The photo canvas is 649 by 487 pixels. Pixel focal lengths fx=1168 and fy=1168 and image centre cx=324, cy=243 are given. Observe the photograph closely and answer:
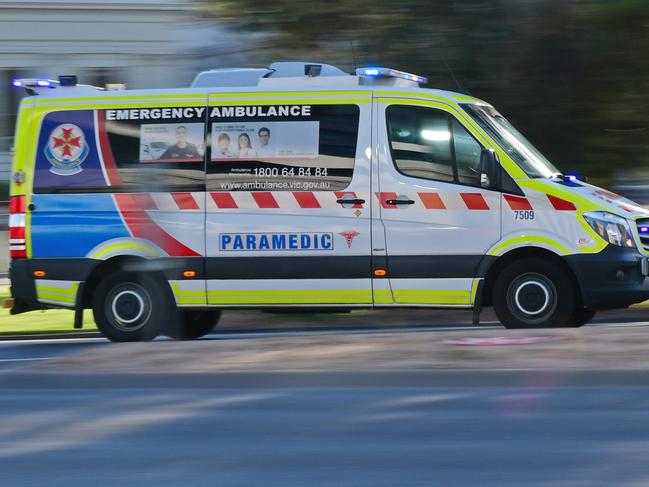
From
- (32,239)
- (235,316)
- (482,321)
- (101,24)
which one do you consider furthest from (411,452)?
(101,24)

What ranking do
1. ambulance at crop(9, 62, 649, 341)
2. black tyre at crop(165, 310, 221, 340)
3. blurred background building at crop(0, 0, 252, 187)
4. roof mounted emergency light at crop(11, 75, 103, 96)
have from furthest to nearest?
blurred background building at crop(0, 0, 252, 187)
black tyre at crop(165, 310, 221, 340)
roof mounted emergency light at crop(11, 75, 103, 96)
ambulance at crop(9, 62, 649, 341)

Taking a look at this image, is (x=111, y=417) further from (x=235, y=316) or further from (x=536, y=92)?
(x=536, y=92)

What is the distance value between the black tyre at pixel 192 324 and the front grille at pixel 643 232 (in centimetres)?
380

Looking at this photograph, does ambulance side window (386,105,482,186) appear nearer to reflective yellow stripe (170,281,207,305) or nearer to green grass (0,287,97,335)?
reflective yellow stripe (170,281,207,305)

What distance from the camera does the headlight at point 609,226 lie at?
9328 millimetres

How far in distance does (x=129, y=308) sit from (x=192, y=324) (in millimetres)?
819

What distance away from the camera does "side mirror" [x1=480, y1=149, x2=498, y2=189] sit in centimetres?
937

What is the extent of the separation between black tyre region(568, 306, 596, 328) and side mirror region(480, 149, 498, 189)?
1.29 metres

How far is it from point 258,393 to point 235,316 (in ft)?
20.4

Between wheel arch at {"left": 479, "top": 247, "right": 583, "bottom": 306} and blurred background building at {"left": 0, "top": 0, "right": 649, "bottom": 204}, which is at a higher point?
blurred background building at {"left": 0, "top": 0, "right": 649, "bottom": 204}

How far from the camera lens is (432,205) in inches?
373

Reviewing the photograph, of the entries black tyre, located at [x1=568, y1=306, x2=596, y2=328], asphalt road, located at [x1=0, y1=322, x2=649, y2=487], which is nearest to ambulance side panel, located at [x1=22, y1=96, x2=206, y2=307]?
asphalt road, located at [x1=0, y1=322, x2=649, y2=487]

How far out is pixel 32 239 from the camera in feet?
33.1

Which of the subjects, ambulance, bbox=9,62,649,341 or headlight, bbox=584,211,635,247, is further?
ambulance, bbox=9,62,649,341
